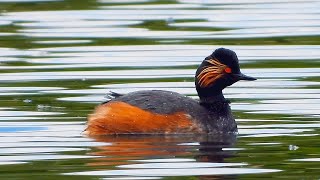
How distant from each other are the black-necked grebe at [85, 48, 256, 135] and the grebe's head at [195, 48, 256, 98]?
0.4 inches

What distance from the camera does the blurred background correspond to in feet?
43.6

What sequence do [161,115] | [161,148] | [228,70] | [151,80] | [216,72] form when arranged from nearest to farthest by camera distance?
[161,148] → [161,115] → [216,72] → [228,70] → [151,80]

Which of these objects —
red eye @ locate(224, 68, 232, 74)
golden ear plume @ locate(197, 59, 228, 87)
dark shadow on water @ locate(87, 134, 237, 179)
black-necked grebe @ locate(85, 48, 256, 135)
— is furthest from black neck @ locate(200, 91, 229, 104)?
dark shadow on water @ locate(87, 134, 237, 179)

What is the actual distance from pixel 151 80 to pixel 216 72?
3.34m

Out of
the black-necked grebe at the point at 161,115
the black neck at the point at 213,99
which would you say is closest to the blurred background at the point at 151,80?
the black-necked grebe at the point at 161,115

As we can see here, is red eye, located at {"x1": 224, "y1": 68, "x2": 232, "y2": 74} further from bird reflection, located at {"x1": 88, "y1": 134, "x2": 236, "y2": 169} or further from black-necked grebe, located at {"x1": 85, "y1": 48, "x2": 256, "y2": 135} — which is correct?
bird reflection, located at {"x1": 88, "y1": 134, "x2": 236, "y2": 169}

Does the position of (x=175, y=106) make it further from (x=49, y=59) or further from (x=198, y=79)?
(x=49, y=59)

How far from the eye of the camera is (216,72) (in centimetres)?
1595

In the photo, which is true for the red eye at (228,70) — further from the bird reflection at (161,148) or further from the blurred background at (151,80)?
the bird reflection at (161,148)

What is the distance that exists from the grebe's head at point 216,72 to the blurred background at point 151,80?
0.54 meters

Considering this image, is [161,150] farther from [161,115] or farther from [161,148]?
[161,115]

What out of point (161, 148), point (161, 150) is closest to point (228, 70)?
point (161, 148)

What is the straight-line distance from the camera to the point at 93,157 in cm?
1372

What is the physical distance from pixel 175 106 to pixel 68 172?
293 centimetres
